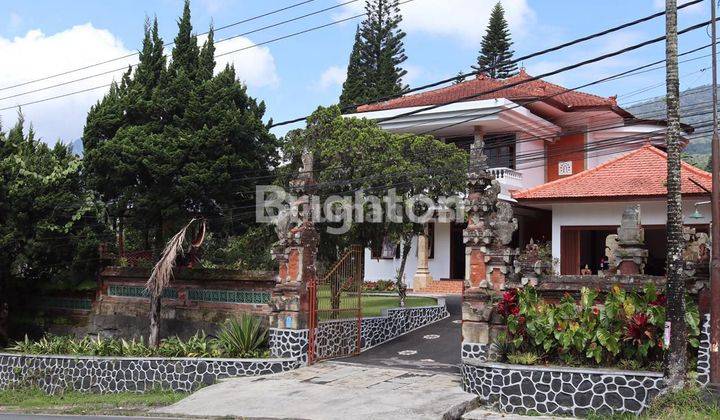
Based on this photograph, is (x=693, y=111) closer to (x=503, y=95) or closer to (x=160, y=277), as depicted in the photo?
(x=503, y=95)

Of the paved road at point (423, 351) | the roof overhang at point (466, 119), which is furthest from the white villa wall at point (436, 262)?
the paved road at point (423, 351)

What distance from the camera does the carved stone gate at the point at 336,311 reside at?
1446 centimetres

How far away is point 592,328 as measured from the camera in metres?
10.8

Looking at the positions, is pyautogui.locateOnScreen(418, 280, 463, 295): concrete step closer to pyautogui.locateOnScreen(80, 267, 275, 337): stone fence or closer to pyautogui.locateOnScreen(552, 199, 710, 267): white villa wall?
pyautogui.locateOnScreen(552, 199, 710, 267): white villa wall

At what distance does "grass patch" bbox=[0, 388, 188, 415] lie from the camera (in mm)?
12812

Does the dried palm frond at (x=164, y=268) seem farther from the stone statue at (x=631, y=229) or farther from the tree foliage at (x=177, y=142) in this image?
the stone statue at (x=631, y=229)

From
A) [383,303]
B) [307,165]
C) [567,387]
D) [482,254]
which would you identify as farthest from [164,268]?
[567,387]

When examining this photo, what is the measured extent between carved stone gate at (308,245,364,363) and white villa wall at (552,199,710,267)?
9083 mm

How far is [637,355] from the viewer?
1049 cm

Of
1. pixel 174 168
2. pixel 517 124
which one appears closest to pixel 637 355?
pixel 174 168

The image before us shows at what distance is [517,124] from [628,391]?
18.2 meters

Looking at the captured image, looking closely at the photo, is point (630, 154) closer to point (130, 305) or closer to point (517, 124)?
point (517, 124)

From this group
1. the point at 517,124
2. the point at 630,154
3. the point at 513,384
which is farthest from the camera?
the point at 517,124

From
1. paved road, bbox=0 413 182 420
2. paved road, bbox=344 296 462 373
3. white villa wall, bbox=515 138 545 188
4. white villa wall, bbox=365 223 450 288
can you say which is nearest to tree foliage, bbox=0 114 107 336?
paved road, bbox=0 413 182 420
